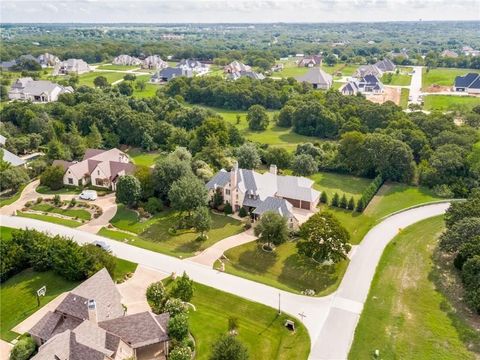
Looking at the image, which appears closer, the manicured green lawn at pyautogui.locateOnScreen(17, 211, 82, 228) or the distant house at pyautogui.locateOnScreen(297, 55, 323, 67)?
the manicured green lawn at pyautogui.locateOnScreen(17, 211, 82, 228)

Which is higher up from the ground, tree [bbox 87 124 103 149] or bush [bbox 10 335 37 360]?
tree [bbox 87 124 103 149]

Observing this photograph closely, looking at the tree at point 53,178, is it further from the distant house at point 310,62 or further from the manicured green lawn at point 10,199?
the distant house at point 310,62

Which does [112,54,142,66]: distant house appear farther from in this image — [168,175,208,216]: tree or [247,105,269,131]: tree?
[168,175,208,216]: tree

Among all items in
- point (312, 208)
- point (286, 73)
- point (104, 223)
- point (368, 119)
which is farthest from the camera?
point (286, 73)

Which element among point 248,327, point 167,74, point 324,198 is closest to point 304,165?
point 324,198

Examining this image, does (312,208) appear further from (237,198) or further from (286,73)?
(286,73)

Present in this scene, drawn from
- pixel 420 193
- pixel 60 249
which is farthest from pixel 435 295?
pixel 60 249

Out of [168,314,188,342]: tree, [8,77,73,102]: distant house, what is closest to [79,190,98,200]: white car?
[168,314,188,342]: tree
